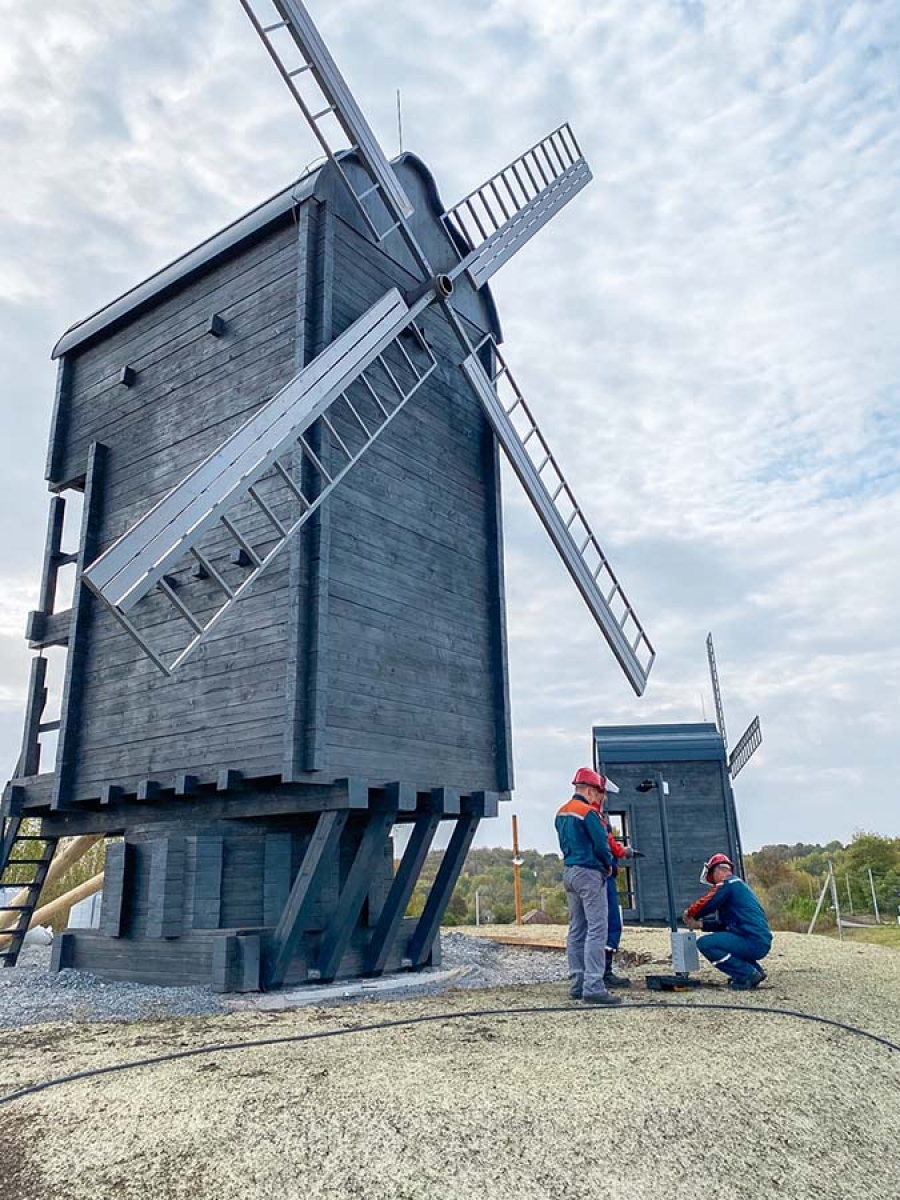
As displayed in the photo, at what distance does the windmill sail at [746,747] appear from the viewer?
2116cm

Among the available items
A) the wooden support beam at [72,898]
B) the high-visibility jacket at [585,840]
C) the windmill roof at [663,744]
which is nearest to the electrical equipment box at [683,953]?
the high-visibility jacket at [585,840]

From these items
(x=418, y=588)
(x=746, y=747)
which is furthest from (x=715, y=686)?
(x=418, y=588)

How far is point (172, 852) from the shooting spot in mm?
9719

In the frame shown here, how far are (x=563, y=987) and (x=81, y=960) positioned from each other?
18.9 ft

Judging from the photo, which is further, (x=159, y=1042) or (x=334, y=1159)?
(x=159, y=1042)

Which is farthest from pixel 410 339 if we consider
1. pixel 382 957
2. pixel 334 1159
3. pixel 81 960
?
pixel 334 1159

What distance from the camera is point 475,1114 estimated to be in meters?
4.02

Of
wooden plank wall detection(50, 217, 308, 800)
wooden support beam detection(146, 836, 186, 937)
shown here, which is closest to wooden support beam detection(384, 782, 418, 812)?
wooden plank wall detection(50, 217, 308, 800)

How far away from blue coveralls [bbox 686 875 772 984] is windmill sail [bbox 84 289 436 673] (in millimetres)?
5197

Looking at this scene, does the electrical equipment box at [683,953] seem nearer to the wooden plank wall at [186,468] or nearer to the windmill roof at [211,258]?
the wooden plank wall at [186,468]

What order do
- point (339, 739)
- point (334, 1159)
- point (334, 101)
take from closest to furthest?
point (334, 1159)
point (339, 739)
point (334, 101)

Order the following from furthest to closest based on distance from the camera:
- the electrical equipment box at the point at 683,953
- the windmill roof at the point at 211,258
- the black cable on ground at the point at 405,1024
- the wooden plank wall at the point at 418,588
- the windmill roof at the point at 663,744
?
the windmill roof at the point at 663,744 → the windmill roof at the point at 211,258 → the wooden plank wall at the point at 418,588 → the electrical equipment box at the point at 683,953 → the black cable on ground at the point at 405,1024

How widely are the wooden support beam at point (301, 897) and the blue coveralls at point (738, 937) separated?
3.75 m

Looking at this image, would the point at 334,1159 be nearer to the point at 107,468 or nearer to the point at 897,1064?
the point at 897,1064
